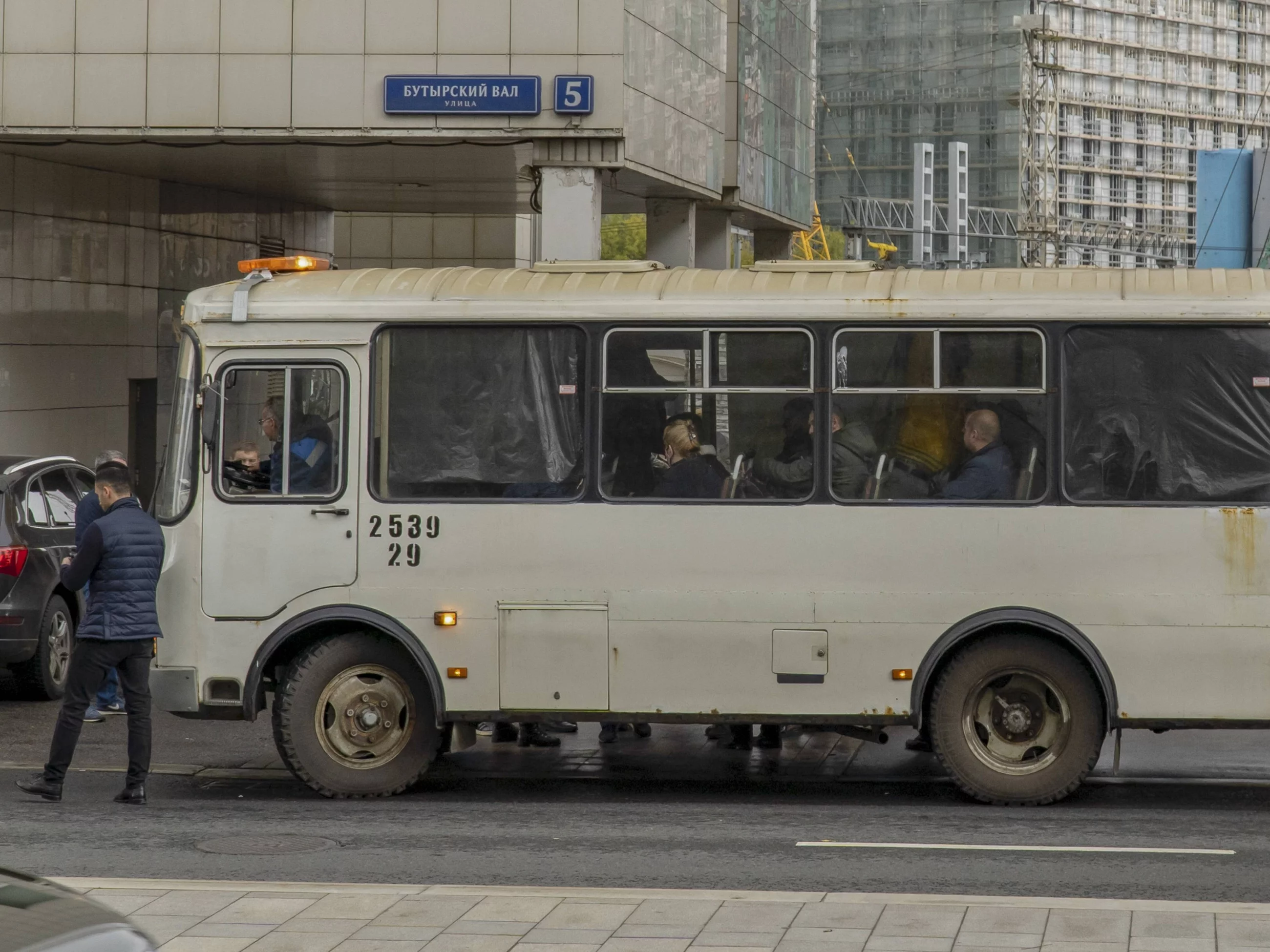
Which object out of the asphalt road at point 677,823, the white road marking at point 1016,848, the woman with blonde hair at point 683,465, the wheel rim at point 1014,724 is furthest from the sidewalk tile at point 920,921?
the woman with blonde hair at point 683,465

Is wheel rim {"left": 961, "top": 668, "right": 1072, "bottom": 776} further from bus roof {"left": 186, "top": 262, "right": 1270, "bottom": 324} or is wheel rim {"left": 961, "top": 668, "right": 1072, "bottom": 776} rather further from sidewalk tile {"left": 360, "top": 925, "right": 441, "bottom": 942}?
sidewalk tile {"left": 360, "top": 925, "right": 441, "bottom": 942}

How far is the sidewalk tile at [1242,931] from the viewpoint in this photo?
6.07 m

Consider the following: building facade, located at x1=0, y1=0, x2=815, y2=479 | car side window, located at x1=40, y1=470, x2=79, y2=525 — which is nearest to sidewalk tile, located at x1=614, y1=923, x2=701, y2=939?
car side window, located at x1=40, y1=470, x2=79, y2=525

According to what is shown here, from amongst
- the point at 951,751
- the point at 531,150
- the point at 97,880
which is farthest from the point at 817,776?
the point at 531,150

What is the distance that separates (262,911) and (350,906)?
0.32 meters

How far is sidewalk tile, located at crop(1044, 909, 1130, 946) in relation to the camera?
6168 millimetres

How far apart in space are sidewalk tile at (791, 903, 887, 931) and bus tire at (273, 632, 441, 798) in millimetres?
3353

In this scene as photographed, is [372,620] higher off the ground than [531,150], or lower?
lower

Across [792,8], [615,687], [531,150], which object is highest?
[792,8]

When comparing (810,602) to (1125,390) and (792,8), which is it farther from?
(792,8)

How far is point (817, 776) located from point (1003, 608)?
6.18 ft

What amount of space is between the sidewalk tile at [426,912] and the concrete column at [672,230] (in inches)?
636

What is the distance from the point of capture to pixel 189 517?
952 cm

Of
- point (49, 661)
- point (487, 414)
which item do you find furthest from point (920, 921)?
point (49, 661)
